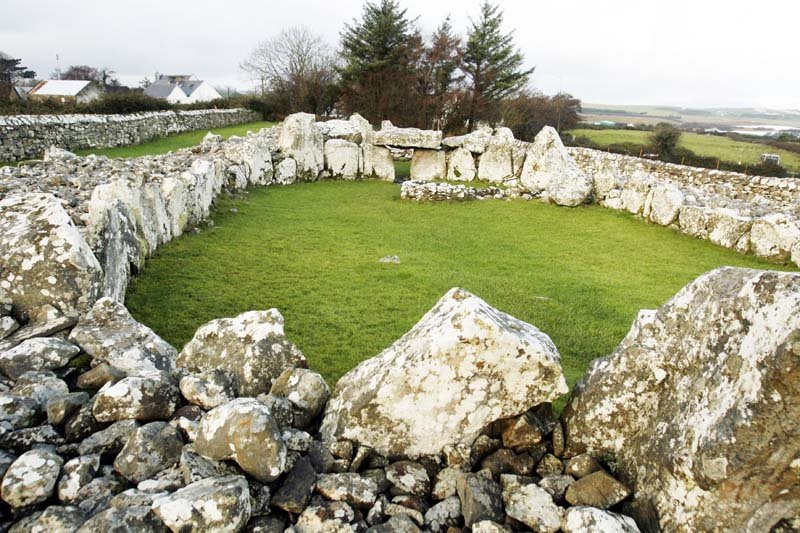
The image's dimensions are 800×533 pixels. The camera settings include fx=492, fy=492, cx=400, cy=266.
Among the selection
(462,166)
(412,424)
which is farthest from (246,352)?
(462,166)

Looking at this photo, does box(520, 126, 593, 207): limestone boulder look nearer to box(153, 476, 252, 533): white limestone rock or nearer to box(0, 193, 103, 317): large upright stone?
box(0, 193, 103, 317): large upright stone

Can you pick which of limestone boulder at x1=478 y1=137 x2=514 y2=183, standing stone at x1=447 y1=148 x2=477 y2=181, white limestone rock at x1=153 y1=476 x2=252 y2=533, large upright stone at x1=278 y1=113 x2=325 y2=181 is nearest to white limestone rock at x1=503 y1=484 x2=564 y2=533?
white limestone rock at x1=153 y1=476 x2=252 y2=533

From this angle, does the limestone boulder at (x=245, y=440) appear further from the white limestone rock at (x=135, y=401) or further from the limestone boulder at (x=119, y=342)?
the limestone boulder at (x=119, y=342)

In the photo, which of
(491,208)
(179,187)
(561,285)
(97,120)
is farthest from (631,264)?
(97,120)

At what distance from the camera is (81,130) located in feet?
62.1

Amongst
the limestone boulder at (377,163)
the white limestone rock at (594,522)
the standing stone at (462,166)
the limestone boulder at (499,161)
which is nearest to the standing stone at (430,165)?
the standing stone at (462,166)

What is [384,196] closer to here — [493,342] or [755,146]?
[493,342]

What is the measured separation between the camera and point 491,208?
1498 cm

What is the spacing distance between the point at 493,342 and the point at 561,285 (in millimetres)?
5974

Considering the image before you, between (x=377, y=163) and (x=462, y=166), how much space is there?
336 centimetres

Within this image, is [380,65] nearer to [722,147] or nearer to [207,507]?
[722,147]

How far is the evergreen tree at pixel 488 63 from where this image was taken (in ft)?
105

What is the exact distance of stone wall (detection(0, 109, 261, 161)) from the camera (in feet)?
52.9

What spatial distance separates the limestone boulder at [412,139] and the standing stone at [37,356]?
1599 cm
